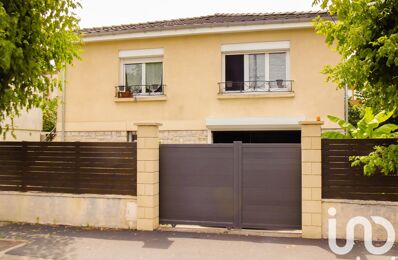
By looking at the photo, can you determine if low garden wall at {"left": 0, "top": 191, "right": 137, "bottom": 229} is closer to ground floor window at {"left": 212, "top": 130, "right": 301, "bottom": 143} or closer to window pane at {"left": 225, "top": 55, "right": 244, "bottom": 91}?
ground floor window at {"left": 212, "top": 130, "right": 301, "bottom": 143}

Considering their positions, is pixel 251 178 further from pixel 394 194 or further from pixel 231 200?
pixel 394 194

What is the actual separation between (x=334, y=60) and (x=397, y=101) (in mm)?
6266

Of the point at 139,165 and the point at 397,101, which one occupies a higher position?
the point at 397,101

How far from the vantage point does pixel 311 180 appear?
7.46m

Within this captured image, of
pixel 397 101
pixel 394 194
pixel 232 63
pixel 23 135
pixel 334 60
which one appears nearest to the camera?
pixel 397 101

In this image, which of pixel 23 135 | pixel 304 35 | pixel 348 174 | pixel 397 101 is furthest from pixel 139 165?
pixel 23 135

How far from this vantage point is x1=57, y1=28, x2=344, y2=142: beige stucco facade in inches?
470

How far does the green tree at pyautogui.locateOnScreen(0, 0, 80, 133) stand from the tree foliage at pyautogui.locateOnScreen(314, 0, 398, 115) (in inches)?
182

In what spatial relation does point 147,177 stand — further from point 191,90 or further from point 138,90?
point 138,90

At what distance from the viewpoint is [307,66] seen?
12.0 metres

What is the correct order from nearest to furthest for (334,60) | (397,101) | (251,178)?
→ (397,101)
(251,178)
(334,60)

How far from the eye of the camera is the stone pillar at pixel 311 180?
24.3 feet

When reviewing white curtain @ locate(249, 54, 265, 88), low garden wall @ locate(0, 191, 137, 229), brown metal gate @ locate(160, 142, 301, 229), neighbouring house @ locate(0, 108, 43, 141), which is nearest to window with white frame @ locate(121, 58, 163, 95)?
white curtain @ locate(249, 54, 265, 88)

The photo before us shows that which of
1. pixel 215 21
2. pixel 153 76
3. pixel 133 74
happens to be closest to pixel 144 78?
pixel 153 76
